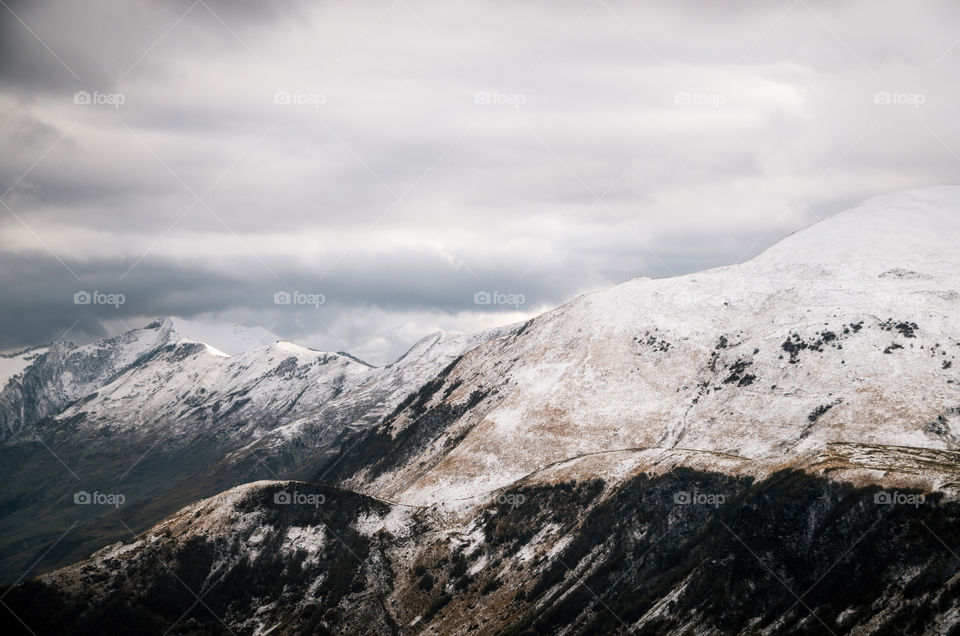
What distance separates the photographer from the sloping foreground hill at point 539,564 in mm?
89013

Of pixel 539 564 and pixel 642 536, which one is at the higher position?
pixel 642 536

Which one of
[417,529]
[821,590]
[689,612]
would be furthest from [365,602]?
[821,590]

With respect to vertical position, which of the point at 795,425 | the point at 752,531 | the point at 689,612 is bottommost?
the point at 689,612

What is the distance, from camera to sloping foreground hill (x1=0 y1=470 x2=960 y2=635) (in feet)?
292

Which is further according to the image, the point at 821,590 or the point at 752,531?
the point at 752,531

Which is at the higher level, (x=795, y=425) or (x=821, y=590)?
(x=795, y=425)

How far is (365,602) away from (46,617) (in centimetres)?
6300

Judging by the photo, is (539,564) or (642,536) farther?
(539,564)

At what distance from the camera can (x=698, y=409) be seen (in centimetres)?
19550

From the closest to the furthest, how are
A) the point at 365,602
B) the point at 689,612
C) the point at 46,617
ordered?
the point at 689,612 < the point at 46,617 < the point at 365,602

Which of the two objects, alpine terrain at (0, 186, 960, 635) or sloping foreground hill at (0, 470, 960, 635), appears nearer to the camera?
sloping foreground hill at (0, 470, 960, 635)

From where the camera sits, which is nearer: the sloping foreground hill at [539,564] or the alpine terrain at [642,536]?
the sloping foreground hill at [539,564]

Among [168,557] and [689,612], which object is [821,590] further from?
[168,557]

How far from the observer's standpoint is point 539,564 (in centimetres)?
14062
